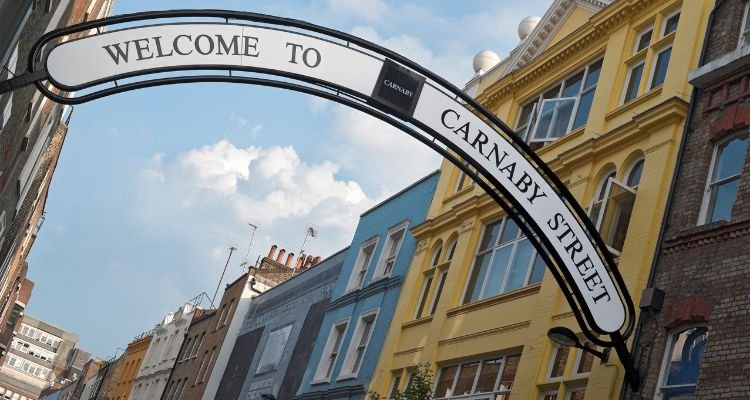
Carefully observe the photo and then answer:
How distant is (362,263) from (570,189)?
40.2ft

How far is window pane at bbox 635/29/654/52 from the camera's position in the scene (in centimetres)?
2044

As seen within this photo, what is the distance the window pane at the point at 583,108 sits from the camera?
70.6ft

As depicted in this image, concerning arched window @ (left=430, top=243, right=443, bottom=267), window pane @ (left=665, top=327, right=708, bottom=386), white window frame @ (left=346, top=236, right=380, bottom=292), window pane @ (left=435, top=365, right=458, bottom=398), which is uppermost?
white window frame @ (left=346, top=236, right=380, bottom=292)

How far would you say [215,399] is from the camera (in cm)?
4134

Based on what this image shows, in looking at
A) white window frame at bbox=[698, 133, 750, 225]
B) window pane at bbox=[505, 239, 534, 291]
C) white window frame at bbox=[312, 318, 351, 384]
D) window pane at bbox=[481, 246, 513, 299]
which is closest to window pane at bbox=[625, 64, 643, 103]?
window pane at bbox=[505, 239, 534, 291]

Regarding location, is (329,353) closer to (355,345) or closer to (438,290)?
(355,345)

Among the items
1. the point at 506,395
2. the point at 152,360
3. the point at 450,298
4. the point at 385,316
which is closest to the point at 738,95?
the point at 506,395

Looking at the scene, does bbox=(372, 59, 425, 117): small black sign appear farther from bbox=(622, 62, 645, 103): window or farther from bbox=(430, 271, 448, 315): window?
bbox=(430, 271, 448, 315): window

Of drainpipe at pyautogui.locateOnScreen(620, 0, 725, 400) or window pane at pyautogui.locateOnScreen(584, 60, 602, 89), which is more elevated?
window pane at pyautogui.locateOnScreen(584, 60, 602, 89)

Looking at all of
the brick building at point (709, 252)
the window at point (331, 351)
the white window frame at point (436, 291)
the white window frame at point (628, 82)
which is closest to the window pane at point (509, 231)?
the white window frame at point (436, 291)

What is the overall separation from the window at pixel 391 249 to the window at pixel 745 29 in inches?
530

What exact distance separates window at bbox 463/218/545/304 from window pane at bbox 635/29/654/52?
4725 millimetres

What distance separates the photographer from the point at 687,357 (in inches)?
578

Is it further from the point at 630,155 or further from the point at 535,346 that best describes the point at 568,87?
the point at 535,346
